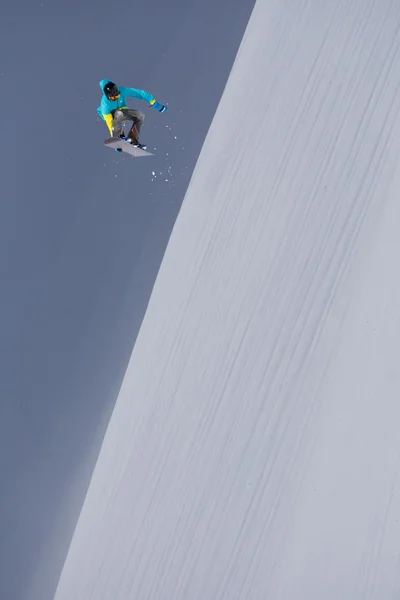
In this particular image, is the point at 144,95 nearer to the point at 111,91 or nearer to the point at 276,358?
the point at 111,91

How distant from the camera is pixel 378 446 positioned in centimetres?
169

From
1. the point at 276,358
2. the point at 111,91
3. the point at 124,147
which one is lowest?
the point at 276,358

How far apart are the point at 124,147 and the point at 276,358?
2.32 feet

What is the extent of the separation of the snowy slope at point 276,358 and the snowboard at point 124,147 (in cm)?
19

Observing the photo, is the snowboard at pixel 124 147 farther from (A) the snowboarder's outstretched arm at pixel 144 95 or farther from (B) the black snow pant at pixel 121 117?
(A) the snowboarder's outstretched arm at pixel 144 95

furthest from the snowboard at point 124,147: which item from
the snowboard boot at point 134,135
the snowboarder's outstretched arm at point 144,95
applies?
the snowboarder's outstretched arm at point 144,95

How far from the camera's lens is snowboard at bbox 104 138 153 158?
5.76ft

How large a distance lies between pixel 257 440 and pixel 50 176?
988 mm

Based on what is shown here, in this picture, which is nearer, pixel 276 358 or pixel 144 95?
pixel 144 95

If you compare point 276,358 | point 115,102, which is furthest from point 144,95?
point 276,358

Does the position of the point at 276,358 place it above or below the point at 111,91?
below

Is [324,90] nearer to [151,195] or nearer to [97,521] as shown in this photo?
[151,195]

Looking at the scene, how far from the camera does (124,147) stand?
5.91ft

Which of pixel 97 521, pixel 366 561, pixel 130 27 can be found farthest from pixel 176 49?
pixel 366 561
